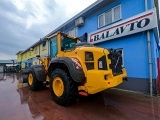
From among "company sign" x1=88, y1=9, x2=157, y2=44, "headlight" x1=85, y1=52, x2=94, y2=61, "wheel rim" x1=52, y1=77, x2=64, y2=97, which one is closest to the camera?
"headlight" x1=85, y1=52, x2=94, y2=61

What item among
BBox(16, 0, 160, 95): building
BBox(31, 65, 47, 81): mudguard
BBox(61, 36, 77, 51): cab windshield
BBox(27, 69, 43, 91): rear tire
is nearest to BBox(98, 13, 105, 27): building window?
BBox(16, 0, 160, 95): building

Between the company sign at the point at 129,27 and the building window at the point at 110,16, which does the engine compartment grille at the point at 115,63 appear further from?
the building window at the point at 110,16

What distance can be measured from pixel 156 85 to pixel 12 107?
19.3 feet

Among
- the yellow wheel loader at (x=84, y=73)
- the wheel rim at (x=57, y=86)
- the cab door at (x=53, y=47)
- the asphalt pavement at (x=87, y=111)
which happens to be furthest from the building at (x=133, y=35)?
the wheel rim at (x=57, y=86)

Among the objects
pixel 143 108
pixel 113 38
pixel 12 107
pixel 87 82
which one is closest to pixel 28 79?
pixel 12 107

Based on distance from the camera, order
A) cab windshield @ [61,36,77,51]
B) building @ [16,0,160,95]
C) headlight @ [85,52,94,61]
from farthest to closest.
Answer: building @ [16,0,160,95] < cab windshield @ [61,36,77,51] < headlight @ [85,52,94,61]

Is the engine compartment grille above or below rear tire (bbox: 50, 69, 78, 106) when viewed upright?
above

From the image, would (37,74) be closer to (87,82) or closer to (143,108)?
(87,82)

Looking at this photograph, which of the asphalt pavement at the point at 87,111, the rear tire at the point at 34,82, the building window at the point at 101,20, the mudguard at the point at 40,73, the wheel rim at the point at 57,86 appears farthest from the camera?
the building window at the point at 101,20

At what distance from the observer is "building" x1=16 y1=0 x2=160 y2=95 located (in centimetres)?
602

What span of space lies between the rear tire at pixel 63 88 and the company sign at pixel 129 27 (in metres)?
4.15

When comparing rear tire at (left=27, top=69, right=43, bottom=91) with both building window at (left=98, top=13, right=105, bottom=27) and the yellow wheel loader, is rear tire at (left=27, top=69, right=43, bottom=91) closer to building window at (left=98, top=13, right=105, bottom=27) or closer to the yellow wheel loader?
the yellow wheel loader

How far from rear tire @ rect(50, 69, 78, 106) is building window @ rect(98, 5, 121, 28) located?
517 cm

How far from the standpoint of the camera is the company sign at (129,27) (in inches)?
233
